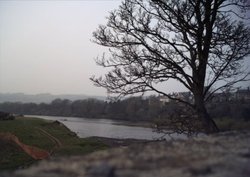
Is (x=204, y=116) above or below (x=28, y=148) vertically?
above

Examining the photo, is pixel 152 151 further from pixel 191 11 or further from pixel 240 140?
pixel 191 11

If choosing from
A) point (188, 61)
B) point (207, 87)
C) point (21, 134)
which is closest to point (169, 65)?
point (188, 61)

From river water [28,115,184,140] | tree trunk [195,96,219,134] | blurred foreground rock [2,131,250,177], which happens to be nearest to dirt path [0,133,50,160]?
river water [28,115,184,140]

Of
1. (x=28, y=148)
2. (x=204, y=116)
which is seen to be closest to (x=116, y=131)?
(x=28, y=148)

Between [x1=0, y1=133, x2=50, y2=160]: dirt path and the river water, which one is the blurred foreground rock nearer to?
[x1=0, y1=133, x2=50, y2=160]: dirt path

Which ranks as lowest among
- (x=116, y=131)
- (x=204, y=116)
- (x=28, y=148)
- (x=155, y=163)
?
(x=28, y=148)

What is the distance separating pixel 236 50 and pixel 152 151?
6.18 meters

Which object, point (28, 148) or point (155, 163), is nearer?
point (155, 163)

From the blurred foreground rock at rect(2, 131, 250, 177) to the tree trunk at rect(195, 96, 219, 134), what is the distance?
15.8ft

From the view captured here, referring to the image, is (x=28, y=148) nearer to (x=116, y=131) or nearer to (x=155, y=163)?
(x=155, y=163)

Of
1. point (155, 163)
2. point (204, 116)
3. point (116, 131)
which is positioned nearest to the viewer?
point (155, 163)

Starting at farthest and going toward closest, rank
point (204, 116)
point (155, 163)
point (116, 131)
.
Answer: point (116, 131), point (204, 116), point (155, 163)

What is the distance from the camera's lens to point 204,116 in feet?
23.4

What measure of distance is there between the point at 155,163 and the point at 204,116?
17.8 ft
